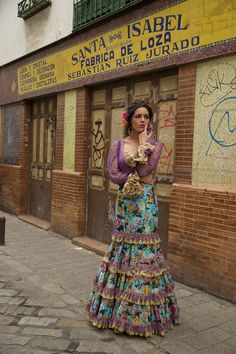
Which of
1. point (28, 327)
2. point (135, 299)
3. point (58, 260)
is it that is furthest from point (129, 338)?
point (58, 260)

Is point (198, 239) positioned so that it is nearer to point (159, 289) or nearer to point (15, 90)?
point (159, 289)

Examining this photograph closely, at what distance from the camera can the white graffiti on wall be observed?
15.4 ft

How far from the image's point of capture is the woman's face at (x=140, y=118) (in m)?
3.71

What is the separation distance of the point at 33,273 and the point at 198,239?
7.71 feet

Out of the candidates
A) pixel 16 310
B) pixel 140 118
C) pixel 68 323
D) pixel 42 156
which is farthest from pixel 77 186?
pixel 140 118

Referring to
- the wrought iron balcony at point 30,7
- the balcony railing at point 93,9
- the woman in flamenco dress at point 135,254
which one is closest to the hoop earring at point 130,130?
the woman in flamenco dress at point 135,254

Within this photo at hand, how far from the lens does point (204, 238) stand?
496 centimetres

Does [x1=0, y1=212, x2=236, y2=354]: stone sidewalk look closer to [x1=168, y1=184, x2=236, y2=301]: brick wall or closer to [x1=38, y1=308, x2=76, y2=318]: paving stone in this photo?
[x1=38, y1=308, x2=76, y2=318]: paving stone

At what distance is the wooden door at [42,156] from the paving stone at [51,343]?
223 inches

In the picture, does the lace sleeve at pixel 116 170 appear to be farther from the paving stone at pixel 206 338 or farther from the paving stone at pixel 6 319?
the paving stone at pixel 6 319

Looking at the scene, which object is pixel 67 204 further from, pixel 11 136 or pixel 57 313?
pixel 57 313

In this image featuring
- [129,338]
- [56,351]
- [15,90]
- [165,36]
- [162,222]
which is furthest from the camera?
[15,90]

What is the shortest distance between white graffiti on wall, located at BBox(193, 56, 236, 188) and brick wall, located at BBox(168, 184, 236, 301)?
22cm

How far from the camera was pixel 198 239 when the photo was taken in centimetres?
504
